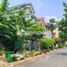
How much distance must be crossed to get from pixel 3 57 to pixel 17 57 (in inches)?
140

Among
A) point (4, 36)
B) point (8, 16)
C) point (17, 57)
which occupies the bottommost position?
point (17, 57)

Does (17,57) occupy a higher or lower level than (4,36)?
lower

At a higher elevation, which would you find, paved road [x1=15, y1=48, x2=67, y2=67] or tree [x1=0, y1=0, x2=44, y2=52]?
tree [x1=0, y1=0, x2=44, y2=52]

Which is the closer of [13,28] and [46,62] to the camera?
[46,62]

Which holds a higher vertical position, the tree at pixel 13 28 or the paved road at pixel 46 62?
the tree at pixel 13 28

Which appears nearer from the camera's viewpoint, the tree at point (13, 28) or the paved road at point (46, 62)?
the paved road at point (46, 62)

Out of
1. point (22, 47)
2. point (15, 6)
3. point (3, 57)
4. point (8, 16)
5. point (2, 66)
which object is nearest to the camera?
point (2, 66)

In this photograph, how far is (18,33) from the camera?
28953mm

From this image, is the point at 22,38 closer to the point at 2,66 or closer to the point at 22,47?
the point at 22,47

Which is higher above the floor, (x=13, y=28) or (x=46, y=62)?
(x=13, y=28)

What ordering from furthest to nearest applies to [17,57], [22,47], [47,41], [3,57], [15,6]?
[47,41] < [22,47] < [15,6] < [17,57] < [3,57]

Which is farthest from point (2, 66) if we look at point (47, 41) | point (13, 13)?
point (47, 41)

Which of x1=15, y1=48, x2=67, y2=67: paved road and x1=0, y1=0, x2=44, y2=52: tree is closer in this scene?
x1=15, y1=48, x2=67, y2=67: paved road

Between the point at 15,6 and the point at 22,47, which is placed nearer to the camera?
the point at 15,6
